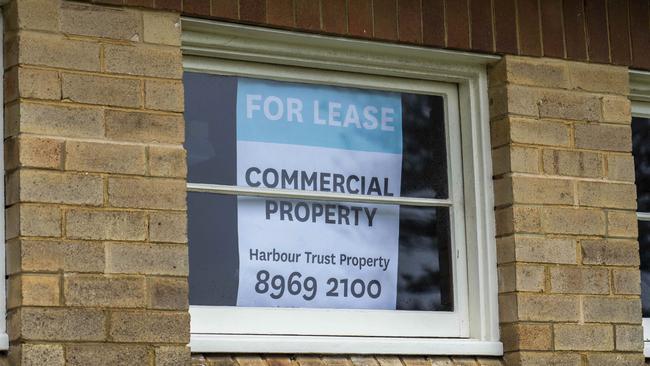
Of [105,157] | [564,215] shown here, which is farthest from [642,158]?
[105,157]

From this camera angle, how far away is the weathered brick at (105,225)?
199 inches

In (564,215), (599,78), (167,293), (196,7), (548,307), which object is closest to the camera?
(167,293)

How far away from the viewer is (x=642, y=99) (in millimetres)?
6676

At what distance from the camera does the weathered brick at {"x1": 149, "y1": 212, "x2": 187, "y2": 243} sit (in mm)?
5223

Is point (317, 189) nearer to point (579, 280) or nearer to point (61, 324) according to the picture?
point (579, 280)

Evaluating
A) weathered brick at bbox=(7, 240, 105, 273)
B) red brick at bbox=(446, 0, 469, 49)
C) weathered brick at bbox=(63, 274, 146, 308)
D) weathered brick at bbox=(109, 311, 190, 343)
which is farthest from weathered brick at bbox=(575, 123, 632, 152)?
weathered brick at bbox=(7, 240, 105, 273)

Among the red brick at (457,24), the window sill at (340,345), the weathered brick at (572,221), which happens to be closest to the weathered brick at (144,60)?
the window sill at (340,345)

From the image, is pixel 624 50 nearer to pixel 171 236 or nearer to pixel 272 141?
pixel 272 141

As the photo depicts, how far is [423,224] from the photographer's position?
6.15 m

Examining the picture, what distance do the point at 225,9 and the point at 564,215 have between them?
1659mm

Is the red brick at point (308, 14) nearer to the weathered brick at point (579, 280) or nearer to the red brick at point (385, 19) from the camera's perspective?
the red brick at point (385, 19)

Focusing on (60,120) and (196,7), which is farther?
(196,7)

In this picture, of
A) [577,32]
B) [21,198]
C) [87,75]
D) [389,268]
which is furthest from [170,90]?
[577,32]

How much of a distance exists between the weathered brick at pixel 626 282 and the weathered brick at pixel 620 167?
15.6 inches
